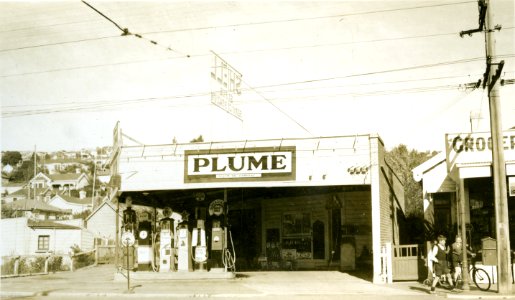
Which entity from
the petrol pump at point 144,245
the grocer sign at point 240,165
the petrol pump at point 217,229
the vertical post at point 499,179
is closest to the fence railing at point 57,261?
the petrol pump at point 144,245

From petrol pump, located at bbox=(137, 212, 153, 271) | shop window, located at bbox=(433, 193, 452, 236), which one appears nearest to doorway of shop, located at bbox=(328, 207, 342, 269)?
shop window, located at bbox=(433, 193, 452, 236)

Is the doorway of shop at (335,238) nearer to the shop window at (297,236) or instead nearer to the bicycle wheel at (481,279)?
the shop window at (297,236)

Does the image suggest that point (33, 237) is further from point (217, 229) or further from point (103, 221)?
point (217, 229)

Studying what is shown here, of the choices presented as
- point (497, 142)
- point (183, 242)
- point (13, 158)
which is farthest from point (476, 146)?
point (13, 158)

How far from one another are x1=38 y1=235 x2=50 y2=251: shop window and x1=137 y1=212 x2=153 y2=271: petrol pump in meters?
28.0

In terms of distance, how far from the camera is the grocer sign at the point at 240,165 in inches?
821

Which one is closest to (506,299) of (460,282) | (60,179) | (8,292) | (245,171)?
(460,282)

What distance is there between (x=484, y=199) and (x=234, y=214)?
41.6ft

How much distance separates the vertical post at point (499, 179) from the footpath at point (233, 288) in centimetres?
74

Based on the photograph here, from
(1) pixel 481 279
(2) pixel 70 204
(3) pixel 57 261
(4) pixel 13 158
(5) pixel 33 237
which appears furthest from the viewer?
(4) pixel 13 158

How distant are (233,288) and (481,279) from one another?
7796mm

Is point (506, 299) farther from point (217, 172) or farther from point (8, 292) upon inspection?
point (8, 292)

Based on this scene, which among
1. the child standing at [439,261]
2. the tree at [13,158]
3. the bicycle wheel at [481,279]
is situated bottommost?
the bicycle wheel at [481,279]

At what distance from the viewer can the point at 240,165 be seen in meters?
21.2
